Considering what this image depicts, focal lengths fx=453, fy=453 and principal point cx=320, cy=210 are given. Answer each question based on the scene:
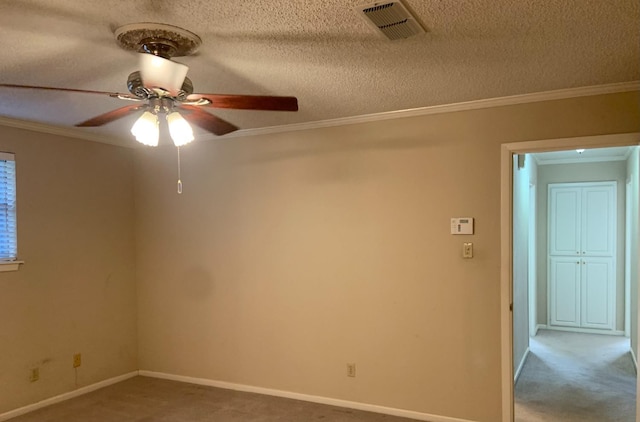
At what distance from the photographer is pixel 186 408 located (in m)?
3.67

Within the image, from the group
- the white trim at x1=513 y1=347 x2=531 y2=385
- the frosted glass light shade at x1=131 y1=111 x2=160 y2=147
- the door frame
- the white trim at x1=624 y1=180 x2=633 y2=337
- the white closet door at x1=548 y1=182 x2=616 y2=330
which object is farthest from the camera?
the white closet door at x1=548 y1=182 x2=616 y2=330

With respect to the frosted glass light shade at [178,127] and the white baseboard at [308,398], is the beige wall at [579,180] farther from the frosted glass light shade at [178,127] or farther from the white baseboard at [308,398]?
the frosted glass light shade at [178,127]

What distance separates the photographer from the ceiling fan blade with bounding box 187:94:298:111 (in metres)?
2.03

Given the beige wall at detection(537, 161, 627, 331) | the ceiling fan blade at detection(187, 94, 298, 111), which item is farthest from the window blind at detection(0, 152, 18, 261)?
the beige wall at detection(537, 161, 627, 331)

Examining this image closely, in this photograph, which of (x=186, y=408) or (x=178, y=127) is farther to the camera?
(x=186, y=408)

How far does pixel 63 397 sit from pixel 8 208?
1.66 meters

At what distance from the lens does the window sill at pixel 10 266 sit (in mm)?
3512

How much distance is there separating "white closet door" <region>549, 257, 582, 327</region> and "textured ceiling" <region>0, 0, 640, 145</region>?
13.8 ft

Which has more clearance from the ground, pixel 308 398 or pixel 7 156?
pixel 7 156

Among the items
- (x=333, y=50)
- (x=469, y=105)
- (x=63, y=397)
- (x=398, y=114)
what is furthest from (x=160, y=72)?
(x=63, y=397)

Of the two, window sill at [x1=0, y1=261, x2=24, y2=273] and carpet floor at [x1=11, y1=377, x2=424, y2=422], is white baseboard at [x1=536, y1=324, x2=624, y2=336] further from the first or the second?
window sill at [x1=0, y1=261, x2=24, y2=273]

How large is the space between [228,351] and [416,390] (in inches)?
68.3

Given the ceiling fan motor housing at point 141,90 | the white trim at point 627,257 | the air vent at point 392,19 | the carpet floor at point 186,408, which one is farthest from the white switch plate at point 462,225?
the white trim at point 627,257

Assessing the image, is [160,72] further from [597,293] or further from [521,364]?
[597,293]
